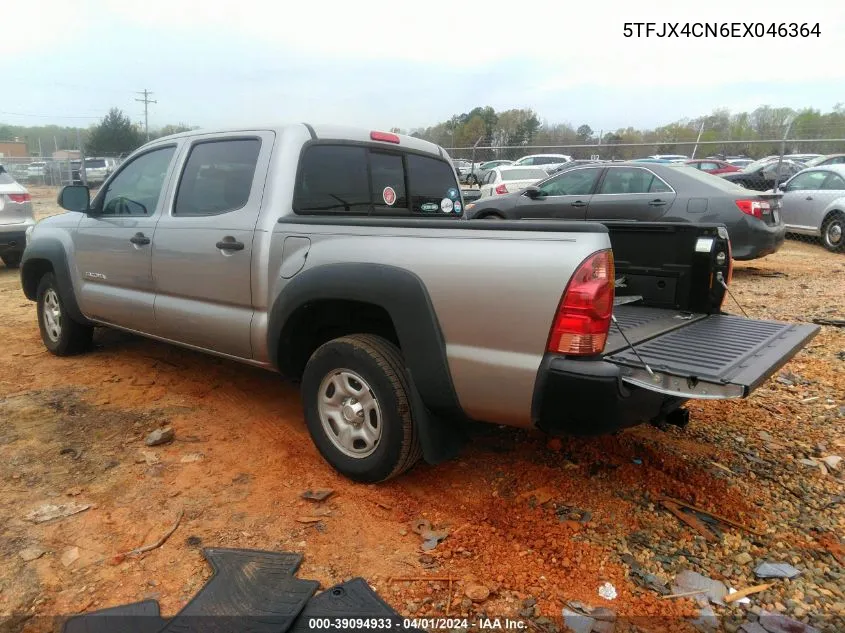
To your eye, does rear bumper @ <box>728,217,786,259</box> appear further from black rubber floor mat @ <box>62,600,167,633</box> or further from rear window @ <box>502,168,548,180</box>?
Result: rear window @ <box>502,168,548,180</box>

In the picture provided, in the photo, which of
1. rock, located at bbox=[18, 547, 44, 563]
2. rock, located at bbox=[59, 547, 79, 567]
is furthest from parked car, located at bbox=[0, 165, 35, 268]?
rock, located at bbox=[59, 547, 79, 567]

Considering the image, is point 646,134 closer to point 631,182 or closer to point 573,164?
point 573,164

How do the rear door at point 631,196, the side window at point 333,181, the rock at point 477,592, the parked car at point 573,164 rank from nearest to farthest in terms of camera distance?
the rock at point 477,592
the side window at point 333,181
the rear door at point 631,196
the parked car at point 573,164

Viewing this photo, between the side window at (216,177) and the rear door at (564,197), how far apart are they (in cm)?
604

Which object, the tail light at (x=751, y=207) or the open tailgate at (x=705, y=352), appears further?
the tail light at (x=751, y=207)

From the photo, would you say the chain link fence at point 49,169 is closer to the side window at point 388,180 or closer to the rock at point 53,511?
the side window at point 388,180

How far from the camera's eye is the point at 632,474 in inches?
129

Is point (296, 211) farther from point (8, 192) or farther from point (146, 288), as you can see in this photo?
point (8, 192)

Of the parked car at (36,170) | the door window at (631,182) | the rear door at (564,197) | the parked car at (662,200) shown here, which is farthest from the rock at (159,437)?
the parked car at (36,170)

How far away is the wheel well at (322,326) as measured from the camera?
317 centimetres

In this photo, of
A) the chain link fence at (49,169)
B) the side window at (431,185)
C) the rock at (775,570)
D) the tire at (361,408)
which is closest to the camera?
the rock at (775,570)

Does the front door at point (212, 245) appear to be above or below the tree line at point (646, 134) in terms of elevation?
below

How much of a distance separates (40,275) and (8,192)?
495 centimetres

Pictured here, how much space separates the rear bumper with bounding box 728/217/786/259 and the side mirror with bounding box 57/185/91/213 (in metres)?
7.16
